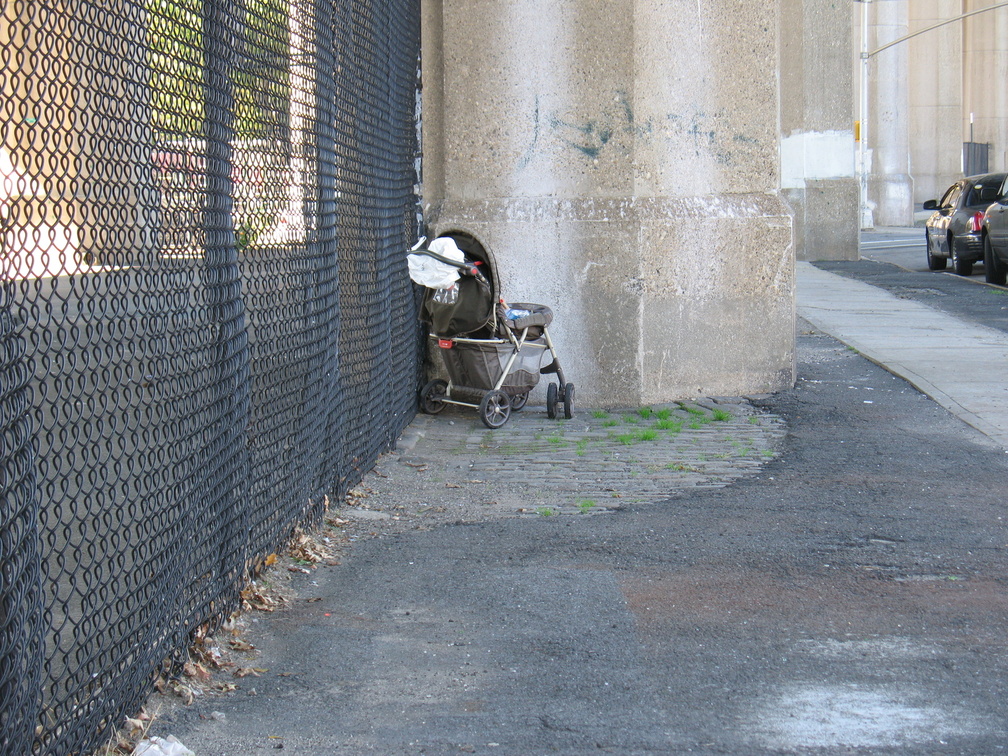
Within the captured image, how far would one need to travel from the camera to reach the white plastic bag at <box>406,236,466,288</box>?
27.3 ft

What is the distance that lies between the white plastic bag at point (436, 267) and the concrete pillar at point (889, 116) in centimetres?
3777

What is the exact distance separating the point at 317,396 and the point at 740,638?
7.68 feet

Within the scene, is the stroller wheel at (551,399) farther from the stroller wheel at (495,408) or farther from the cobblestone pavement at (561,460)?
the stroller wheel at (495,408)

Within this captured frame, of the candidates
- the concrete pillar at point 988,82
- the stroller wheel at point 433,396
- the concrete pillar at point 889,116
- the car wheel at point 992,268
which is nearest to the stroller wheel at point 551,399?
the stroller wheel at point 433,396

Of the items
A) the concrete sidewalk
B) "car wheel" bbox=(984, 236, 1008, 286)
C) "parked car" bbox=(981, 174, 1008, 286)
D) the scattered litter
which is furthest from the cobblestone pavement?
"car wheel" bbox=(984, 236, 1008, 286)

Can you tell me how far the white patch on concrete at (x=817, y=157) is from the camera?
28188mm

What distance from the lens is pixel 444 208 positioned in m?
9.29

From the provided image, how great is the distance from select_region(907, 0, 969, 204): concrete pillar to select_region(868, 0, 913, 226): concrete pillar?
197 inches

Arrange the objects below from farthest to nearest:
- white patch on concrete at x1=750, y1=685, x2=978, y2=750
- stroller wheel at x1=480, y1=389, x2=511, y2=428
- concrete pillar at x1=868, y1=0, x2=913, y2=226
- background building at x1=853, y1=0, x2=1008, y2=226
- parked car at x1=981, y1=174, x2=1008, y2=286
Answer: background building at x1=853, y1=0, x2=1008, y2=226 < concrete pillar at x1=868, y1=0, x2=913, y2=226 < parked car at x1=981, y1=174, x2=1008, y2=286 < stroller wheel at x1=480, y1=389, x2=511, y2=428 < white patch on concrete at x1=750, y1=685, x2=978, y2=750

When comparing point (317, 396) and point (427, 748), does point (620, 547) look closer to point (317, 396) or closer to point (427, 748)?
point (317, 396)

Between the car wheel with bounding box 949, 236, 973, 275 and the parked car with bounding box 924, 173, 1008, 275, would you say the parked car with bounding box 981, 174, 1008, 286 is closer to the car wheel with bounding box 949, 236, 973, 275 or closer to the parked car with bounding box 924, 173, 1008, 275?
the parked car with bounding box 924, 173, 1008, 275

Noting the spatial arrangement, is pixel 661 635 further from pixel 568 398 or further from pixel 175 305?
pixel 568 398

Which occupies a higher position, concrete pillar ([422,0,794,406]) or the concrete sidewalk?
concrete pillar ([422,0,794,406])

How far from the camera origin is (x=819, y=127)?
2830 cm
